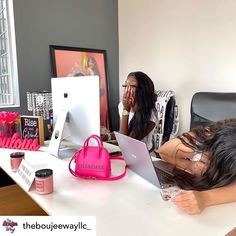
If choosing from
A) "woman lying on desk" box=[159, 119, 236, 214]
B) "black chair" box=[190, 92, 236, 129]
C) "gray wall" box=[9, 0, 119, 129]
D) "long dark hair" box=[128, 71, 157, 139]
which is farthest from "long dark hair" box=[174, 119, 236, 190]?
"gray wall" box=[9, 0, 119, 129]

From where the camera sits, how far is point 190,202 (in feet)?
2.48

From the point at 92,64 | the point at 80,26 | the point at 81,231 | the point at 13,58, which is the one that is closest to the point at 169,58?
the point at 92,64

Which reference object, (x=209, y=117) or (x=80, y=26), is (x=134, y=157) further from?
(x=80, y=26)

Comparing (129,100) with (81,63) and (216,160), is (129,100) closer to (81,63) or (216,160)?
(81,63)

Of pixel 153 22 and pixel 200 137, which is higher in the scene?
pixel 153 22

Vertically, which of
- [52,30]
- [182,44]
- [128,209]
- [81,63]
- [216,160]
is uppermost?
[52,30]

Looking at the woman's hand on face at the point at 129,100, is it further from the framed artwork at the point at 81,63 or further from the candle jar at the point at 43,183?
the candle jar at the point at 43,183

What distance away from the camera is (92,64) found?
2.72m

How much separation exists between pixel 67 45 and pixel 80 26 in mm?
264

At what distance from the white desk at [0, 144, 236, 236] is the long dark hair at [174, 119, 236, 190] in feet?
0.30

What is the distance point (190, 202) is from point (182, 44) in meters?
1.81

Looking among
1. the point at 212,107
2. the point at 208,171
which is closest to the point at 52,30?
the point at 212,107

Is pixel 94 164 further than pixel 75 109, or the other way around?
pixel 75 109

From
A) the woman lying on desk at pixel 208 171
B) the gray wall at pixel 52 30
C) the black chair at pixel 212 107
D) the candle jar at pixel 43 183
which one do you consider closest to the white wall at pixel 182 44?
the gray wall at pixel 52 30
